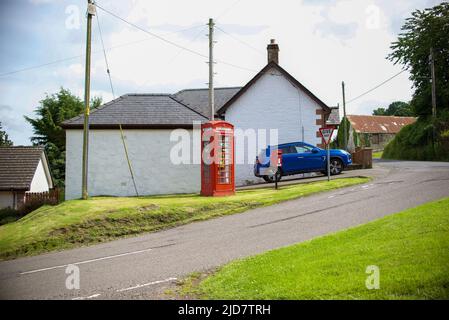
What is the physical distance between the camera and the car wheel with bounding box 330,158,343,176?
20781mm

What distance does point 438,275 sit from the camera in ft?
15.8

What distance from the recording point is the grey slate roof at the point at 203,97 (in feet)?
86.0

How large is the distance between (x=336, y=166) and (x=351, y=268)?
1554 centimetres

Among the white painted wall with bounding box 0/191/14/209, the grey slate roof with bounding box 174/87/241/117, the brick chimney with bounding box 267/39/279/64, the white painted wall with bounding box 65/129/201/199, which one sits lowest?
the white painted wall with bounding box 0/191/14/209

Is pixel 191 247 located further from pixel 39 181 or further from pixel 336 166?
pixel 39 181

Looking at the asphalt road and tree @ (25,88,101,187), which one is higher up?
tree @ (25,88,101,187)

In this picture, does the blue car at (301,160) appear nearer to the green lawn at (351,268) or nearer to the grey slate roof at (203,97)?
the grey slate roof at (203,97)

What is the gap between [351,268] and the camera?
5848 mm

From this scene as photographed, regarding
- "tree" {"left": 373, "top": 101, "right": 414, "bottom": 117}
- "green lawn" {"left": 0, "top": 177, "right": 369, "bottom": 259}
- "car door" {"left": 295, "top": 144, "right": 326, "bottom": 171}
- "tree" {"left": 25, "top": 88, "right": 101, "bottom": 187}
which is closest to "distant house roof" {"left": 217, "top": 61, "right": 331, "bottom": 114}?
"car door" {"left": 295, "top": 144, "right": 326, "bottom": 171}

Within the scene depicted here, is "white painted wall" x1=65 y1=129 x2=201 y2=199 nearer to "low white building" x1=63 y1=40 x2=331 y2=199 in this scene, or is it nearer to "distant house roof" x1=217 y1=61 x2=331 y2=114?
"low white building" x1=63 y1=40 x2=331 y2=199

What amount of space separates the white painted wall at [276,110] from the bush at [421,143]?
12407mm

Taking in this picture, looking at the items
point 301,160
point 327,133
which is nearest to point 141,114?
point 301,160

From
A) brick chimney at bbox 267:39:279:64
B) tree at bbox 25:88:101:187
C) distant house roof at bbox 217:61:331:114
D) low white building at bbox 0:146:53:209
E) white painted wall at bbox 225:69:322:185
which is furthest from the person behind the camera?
tree at bbox 25:88:101:187

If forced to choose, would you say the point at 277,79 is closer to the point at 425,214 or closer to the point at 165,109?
the point at 165,109
